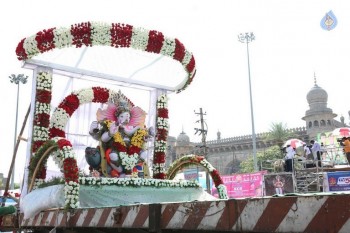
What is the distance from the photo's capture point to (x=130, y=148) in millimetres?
8617

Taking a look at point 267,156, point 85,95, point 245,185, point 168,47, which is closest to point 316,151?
point 245,185

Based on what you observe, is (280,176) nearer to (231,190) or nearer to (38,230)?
(231,190)

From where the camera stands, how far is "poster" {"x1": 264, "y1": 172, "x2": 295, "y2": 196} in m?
15.7

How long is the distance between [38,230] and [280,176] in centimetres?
1202

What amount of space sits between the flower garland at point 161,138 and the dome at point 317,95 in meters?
48.6

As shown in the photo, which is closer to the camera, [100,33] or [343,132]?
[100,33]

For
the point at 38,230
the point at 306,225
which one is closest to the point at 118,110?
the point at 38,230

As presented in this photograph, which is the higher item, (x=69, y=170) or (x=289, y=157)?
(x=289, y=157)

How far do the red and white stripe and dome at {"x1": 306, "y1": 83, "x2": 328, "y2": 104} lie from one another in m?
55.3

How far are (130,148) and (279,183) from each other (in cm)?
947

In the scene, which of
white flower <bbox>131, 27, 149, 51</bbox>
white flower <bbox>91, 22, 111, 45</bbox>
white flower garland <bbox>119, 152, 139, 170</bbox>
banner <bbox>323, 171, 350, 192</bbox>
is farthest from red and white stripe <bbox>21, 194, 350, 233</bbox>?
banner <bbox>323, 171, 350, 192</bbox>

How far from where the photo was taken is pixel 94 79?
1014 cm

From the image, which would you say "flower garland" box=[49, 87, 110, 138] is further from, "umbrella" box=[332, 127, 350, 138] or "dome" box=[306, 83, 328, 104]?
"dome" box=[306, 83, 328, 104]

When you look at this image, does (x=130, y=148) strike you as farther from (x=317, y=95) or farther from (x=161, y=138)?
(x=317, y=95)
